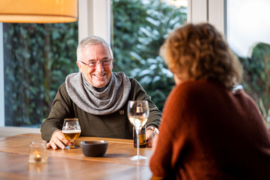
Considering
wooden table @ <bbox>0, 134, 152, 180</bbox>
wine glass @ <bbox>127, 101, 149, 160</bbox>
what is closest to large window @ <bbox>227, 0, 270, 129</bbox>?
wooden table @ <bbox>0, 134, 152, 180</bbox>

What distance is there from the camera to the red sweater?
99cm

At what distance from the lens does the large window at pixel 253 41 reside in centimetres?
246

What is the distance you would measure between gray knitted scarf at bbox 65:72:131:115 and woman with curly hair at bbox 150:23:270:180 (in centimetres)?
119

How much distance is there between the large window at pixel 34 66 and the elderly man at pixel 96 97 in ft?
3.55

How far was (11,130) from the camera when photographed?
3621 mm

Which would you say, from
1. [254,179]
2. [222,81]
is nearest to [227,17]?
[222,81]

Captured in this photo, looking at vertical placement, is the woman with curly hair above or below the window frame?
below

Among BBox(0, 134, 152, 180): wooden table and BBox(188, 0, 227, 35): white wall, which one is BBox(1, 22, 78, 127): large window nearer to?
BBox(188, 0, 227, 35): white wall

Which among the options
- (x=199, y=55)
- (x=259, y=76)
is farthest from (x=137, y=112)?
(x=259, y=76)

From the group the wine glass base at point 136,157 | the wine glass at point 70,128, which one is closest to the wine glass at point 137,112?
the wine glass base at point 136,157

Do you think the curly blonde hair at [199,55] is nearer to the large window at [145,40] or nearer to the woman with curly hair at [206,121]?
the woman with curly hair at [206,121]

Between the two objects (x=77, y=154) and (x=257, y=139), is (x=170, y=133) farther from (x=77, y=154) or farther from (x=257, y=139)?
(x=77, y=154)

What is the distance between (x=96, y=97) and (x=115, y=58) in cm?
101

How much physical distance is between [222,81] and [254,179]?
33 centimetres
